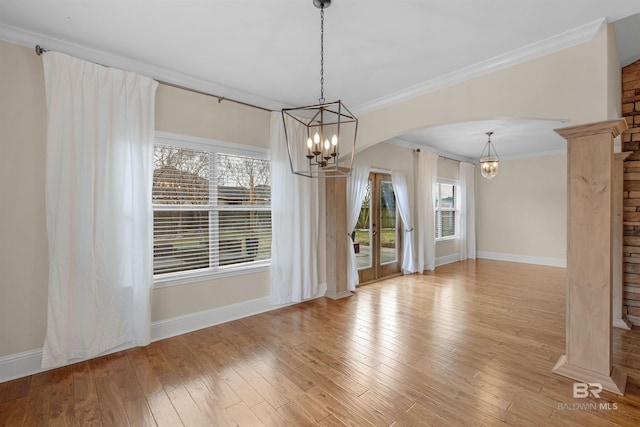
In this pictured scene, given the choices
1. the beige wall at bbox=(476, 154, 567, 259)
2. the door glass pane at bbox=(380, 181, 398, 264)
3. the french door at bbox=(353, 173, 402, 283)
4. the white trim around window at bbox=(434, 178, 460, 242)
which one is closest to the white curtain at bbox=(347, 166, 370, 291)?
the french door at bbox=(353, 173, 402, 283)

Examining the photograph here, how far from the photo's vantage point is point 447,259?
7559 mm

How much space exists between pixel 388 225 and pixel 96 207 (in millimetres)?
5002

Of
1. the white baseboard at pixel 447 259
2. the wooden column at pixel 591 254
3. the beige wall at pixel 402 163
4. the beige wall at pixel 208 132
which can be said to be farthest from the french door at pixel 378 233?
the wooden column at pixel 591 254

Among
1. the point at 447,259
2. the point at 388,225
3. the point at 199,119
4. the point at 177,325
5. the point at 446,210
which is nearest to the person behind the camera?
the point at 177,325

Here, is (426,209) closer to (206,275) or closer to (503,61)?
(503,61)

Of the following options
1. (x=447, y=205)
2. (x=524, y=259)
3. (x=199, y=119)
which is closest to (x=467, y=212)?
(x=447, y=205)

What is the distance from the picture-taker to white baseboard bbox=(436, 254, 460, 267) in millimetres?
7305

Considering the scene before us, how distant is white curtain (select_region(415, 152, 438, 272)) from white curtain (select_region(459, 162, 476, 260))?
5.20ft

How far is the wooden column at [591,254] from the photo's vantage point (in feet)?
7.48

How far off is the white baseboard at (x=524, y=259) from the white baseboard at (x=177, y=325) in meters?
6.85

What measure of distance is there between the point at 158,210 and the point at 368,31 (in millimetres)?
2846

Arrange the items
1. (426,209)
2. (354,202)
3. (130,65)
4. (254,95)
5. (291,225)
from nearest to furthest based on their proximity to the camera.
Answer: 1. (130,65)
2. (254,95)
3. (291,225)
4. (354,202)
5. (426,209)

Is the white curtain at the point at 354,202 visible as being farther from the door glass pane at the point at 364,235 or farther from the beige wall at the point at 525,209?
the beige wall at the point at 525,209

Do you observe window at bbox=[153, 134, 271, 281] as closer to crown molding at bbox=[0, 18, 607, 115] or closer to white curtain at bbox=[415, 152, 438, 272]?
crown molding at bbox=[0, 18, 607, 115]
